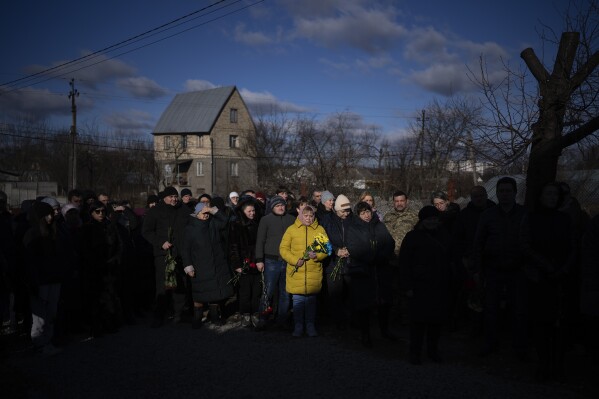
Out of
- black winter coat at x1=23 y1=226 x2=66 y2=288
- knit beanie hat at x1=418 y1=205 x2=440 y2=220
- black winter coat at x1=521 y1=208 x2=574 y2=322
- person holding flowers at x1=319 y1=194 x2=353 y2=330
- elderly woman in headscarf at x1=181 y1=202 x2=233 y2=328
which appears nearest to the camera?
black winter coat at x1=521 y1=208 x2=574 y2=322

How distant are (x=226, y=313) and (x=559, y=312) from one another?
5.38 metres

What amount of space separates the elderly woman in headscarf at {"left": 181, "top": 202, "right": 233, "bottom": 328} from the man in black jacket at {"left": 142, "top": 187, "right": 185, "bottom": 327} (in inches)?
20.7

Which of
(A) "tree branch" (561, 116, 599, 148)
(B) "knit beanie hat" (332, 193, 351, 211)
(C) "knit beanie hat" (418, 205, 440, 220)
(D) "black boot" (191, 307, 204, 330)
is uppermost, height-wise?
(A) "tree branch" (561, 116, 599, 148)

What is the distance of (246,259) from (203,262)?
0.67 meters

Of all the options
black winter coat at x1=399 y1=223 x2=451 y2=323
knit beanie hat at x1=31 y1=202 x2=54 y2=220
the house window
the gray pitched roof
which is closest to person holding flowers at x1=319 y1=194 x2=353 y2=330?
black winter coat at x1=399 y1=223 x2=451 y2=323

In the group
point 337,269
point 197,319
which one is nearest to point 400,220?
point 337,269

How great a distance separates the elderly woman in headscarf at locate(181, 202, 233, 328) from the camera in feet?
24.4

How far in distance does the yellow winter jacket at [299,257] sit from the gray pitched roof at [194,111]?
44936 millimetres

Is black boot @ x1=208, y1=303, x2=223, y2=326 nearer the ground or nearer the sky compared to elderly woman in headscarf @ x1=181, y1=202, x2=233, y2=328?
nearer the ground

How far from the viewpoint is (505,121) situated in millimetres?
7191

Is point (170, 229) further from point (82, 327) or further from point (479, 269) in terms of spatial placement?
point (479, 269)

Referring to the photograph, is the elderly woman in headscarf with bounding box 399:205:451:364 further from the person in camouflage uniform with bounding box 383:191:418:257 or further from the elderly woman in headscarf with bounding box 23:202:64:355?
the elderly woman in headscarf with bounding box 23:202:64:355

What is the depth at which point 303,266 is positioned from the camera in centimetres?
684

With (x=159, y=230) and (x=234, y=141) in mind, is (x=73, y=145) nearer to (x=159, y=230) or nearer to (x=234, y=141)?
(x=234, y=141)
